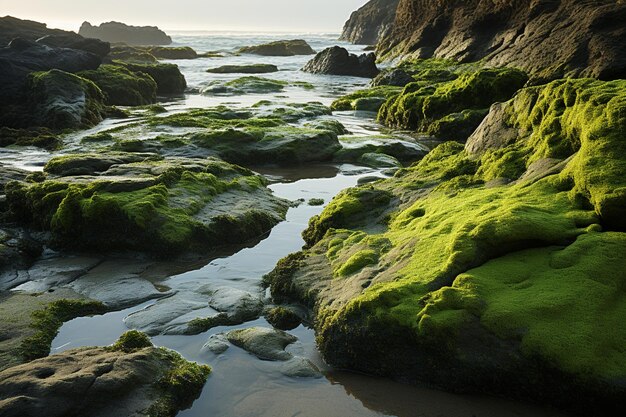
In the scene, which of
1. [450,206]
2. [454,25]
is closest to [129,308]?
[450,206]

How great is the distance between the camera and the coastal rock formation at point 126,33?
14062 centimetres

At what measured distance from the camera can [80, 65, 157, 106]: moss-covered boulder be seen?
1184 inches

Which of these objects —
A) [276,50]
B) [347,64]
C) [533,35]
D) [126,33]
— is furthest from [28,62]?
[126,33]

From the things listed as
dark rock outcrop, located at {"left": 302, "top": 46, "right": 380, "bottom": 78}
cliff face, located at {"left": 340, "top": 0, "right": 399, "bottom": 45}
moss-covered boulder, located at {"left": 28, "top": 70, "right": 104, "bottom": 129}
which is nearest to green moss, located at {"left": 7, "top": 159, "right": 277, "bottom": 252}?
moss-covered boulder, located at {"left": 28, "top": 70, "right": 104, "bottom": 129}

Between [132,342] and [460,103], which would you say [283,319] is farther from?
[460,103]

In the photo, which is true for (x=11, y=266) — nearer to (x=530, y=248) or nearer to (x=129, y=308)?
(x=129, y=308)

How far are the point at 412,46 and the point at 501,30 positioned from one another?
1404 centimetres

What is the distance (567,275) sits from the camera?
631 centimetres

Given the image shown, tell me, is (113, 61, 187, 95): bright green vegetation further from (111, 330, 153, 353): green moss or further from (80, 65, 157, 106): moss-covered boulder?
(111, 330, 153, 353): green moss

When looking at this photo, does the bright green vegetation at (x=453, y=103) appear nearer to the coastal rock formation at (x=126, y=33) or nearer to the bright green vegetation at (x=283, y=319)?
the bright green vegetation at (x=283, y=319)

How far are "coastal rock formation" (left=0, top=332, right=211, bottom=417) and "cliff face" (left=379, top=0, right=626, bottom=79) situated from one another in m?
19.6

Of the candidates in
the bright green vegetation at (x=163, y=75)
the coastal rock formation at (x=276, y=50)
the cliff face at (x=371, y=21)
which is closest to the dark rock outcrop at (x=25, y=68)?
the bright green vegetation at (x=163, y=75)

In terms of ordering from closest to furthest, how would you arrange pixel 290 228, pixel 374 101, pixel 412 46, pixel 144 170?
Result: pixel 290 228
pixel 144 170
pixel 374 101
pixel 412 46

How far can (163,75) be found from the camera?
1452 inches
